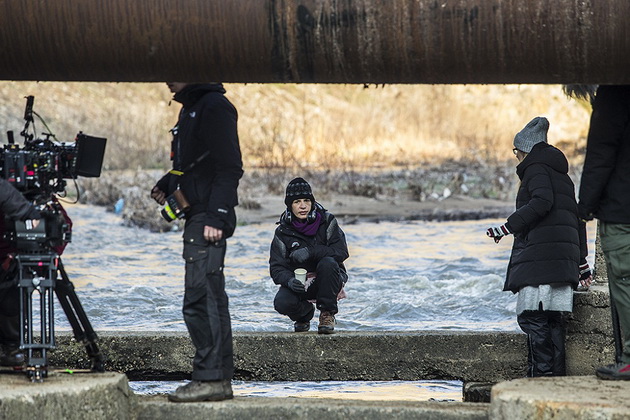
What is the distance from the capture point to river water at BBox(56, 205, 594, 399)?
11.3 m

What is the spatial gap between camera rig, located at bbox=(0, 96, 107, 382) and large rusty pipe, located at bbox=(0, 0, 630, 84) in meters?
0.66

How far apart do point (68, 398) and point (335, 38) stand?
200 centimetres

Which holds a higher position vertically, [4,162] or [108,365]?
[4,162]

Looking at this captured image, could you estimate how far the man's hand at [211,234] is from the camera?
19.1 feet

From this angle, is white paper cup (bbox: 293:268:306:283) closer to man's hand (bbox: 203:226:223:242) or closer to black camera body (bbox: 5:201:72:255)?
man's hand (bbox: 203:226:223:242)

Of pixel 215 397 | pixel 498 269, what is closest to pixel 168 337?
pixel 215 397

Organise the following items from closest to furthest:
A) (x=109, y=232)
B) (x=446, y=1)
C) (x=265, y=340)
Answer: (x=446, y=1) < (x=265, y=340) < (x=109, y=232)

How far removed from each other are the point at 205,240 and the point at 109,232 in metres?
Answer: 14.8

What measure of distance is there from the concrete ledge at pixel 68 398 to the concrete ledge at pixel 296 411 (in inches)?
6.6

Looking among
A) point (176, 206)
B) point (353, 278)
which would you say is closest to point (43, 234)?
point (176, 206)

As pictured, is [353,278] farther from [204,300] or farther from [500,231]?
[204,300]

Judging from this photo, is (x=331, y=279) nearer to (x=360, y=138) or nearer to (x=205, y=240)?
(x=205, y=240)

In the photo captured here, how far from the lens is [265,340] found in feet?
25.2

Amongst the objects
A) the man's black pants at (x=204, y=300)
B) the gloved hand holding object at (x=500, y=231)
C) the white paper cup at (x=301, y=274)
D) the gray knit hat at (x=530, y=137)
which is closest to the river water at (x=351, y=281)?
the white paper cup at (x=301, y=274)
